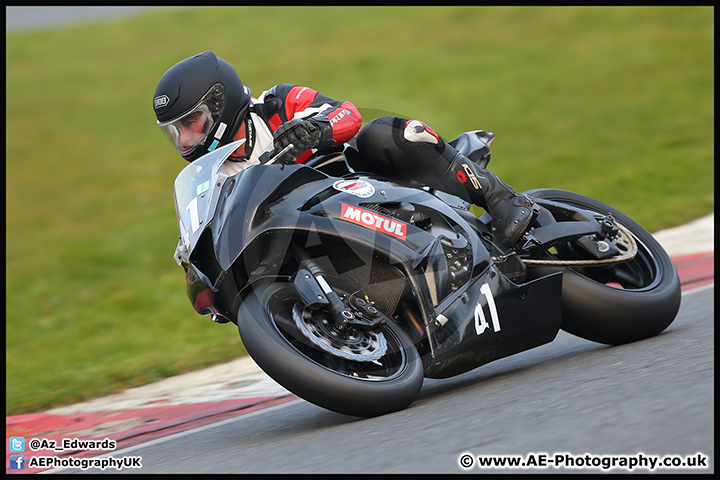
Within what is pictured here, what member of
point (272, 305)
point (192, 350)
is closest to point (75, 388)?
point (192, 350)

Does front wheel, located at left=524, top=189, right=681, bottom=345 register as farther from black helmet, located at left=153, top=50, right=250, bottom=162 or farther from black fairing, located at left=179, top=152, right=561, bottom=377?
black helmet, located at left=153, top=50, right=250, bottom=162

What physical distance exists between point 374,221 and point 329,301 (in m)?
0.45

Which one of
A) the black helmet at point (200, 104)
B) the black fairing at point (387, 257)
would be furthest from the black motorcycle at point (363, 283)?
the black helmet at point (200, 104)

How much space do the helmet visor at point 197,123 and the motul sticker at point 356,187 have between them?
0.70 m

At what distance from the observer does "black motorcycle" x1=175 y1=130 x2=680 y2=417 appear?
3.22 m

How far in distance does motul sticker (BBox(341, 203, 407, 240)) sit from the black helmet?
2.60 ft

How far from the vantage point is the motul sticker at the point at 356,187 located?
→ 3525 millimetres

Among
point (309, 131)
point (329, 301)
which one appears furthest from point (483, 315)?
point (309, 131)

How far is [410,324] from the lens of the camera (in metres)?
3.54

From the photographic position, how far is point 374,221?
346 cm

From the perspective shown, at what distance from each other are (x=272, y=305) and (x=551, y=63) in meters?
18.7

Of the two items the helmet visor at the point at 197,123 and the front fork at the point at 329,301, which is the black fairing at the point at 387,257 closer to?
the front fork at the point at 329,301

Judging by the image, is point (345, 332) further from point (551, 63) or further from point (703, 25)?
point (703, 25)

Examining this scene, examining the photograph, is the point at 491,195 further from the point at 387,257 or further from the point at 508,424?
the point at 508,424
